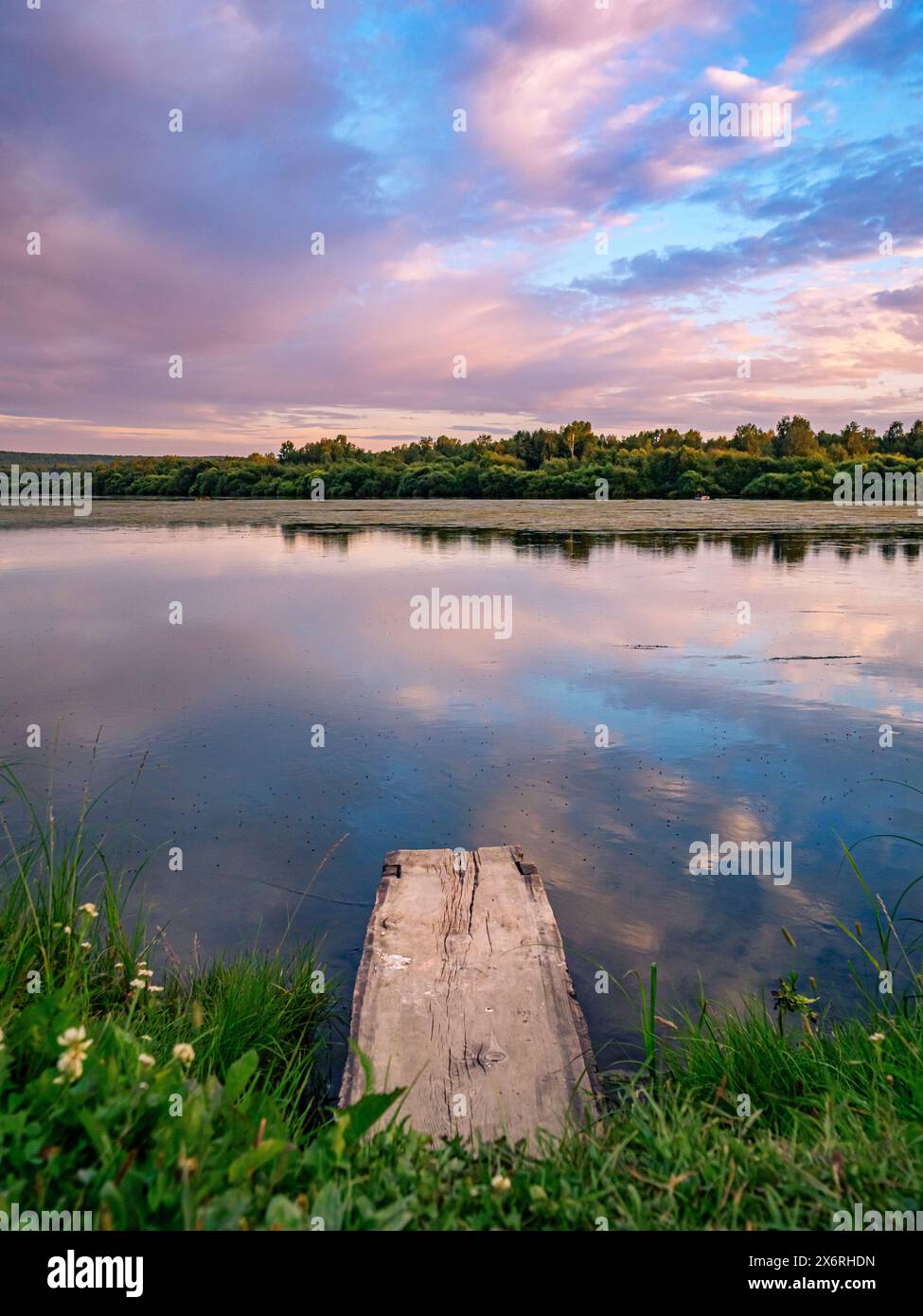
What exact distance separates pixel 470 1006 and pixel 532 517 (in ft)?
147

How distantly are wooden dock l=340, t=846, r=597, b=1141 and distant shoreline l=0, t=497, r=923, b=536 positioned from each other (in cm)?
3237

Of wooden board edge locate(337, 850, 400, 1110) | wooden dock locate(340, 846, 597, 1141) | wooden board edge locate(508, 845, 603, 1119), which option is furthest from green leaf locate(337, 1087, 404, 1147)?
wooden board edge locate(508, 845, 603, 1119)

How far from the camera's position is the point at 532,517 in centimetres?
4775

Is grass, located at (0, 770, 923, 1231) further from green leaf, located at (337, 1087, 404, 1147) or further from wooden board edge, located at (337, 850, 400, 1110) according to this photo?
wooden board edge, located at (337, 850, 400, 1110)

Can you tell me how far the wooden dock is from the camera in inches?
133

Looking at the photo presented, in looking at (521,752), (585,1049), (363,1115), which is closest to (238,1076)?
(363,1115)

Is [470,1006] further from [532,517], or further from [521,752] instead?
[532,517]

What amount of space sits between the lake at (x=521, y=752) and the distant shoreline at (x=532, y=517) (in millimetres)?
20895

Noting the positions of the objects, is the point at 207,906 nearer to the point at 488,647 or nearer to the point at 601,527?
the point at 488,647

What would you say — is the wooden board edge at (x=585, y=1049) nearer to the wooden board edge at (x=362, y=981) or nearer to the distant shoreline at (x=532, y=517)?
the wooden board edge at (x=362, y=981)

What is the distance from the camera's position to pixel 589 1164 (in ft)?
7.93

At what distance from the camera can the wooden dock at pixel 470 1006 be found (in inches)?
133

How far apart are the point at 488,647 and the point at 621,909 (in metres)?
7.85

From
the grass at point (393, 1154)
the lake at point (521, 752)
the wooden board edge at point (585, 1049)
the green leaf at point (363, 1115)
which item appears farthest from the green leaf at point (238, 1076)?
the lake at point (521, 752)
